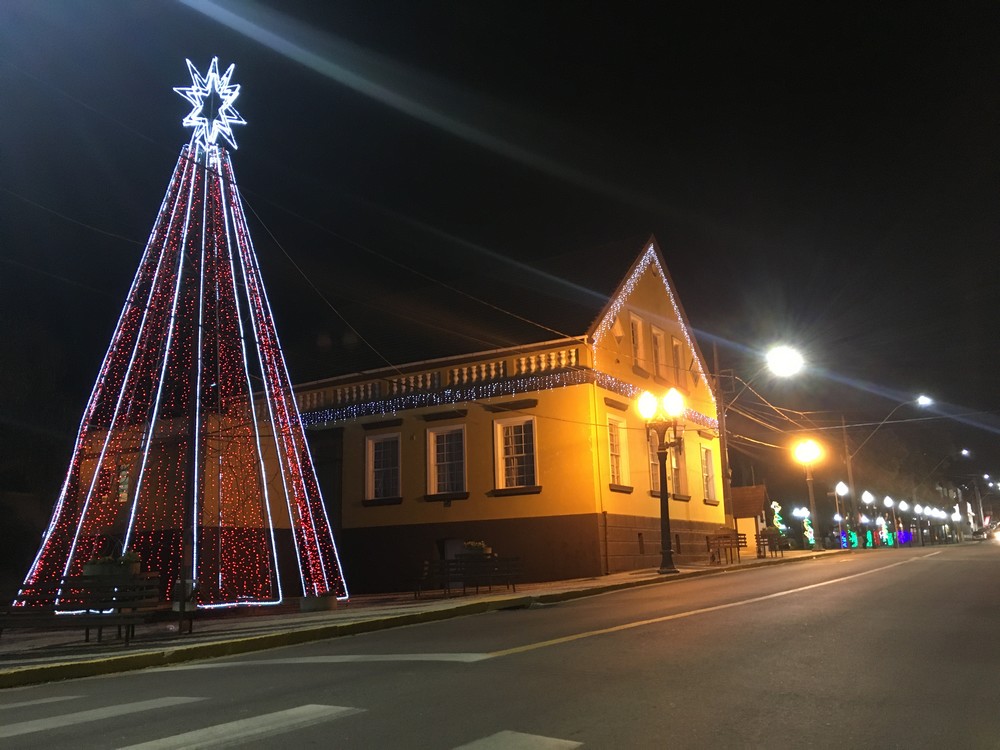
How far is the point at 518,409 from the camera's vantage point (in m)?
23.5

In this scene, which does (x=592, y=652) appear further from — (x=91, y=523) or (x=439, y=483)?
(x=439, y=483)

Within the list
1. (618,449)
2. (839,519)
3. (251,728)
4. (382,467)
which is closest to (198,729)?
(251,728)

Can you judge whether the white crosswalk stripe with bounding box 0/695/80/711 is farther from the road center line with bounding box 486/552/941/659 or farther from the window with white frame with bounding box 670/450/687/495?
the window with white frame with bounding box 670/450/687/495

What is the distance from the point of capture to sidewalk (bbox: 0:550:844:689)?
9.47 meters

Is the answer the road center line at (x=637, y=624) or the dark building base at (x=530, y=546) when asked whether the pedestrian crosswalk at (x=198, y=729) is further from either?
the dark building base at (x=530, y=546)

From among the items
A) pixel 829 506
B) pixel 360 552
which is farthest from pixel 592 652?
pixel 829 506

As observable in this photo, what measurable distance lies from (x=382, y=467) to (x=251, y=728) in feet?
67.5

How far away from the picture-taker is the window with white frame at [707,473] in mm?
30625

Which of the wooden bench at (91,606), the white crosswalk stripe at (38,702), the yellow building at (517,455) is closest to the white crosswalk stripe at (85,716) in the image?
the white crosswalk stripe at (38,702)

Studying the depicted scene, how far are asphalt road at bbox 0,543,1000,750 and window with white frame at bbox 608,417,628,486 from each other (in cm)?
1224

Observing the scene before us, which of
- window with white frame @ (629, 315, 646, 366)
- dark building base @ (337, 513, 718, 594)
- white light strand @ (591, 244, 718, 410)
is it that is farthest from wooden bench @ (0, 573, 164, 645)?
window with white frame @ (629, 315, 646, 366)

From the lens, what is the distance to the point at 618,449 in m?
24.2

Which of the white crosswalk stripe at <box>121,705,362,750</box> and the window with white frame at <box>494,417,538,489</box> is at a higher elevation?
the window with white frame at <box>494,417,538,489</box>

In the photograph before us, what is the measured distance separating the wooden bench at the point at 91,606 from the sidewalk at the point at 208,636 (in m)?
0.34
